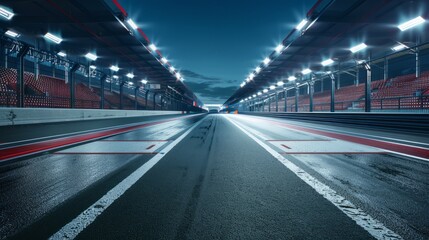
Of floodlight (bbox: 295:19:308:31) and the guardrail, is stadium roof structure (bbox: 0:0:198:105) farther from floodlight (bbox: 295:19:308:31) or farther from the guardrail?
the guardrail

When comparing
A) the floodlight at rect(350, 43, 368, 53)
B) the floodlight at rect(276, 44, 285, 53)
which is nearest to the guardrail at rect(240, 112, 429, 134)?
the floodlight at rect(350, 43, 368, 53)

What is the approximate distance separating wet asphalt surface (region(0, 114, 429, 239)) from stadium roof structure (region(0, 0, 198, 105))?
10.0 metres

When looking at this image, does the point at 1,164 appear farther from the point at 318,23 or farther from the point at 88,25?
the point at 318,23

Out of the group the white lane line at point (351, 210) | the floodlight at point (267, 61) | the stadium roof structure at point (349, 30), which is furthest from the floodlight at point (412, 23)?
the white lane line at point (351, 210)

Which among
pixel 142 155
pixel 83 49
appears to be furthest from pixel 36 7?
pixel 142 155

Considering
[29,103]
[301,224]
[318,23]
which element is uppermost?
[318,23]

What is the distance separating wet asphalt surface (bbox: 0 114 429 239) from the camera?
176 centimetres

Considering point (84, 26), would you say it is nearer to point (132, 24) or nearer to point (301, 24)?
point (132, 24)

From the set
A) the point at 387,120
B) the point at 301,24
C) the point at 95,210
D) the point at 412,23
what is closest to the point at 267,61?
the point at 301,24

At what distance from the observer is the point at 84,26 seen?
505 inches

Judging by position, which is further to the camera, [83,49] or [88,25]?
[83,49]

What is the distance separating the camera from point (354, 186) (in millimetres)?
2768

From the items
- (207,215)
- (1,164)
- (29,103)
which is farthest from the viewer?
(29,103)

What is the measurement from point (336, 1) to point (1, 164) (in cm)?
1301
